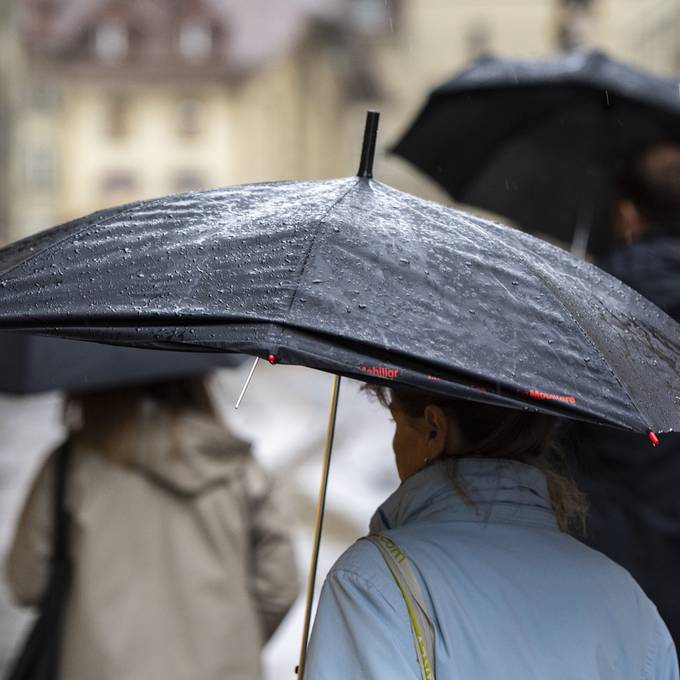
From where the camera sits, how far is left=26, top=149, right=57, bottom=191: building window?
42.3 metres

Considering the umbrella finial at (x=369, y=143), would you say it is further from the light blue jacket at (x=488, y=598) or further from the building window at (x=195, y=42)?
the building window at (x=195, y=42)

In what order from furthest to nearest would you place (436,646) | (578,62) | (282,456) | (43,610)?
(282,456)
(578,62)
(43,610)
(436,646)

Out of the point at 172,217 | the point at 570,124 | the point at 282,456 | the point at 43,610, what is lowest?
the point at 282,456

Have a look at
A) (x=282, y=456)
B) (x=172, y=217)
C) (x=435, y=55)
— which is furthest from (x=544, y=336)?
(x=435, y=55)

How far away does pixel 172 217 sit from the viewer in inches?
78.3

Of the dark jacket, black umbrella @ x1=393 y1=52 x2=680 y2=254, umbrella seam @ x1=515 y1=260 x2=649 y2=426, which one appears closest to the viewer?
umbrella seam @ x1=515 y1=260 x2=649 y2=426

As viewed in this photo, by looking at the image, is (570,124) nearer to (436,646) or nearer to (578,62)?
(578,62)

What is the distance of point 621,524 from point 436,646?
1.53 m

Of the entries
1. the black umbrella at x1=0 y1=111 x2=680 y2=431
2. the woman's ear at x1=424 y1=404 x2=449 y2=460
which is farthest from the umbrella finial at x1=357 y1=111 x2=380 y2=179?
the woman's ear at x1=424 y1=404 x2=449 y2=460

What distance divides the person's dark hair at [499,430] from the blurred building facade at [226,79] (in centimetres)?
3906

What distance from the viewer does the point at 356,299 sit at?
1634 millimetres

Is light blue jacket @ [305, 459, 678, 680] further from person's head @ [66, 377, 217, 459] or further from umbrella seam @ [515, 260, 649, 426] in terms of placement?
person's head @ [66, 377, 217, 459]

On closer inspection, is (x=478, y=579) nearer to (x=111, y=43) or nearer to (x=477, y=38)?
(x=477, y=38)

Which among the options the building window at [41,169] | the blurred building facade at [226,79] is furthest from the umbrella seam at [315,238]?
the building window at [41,169]
